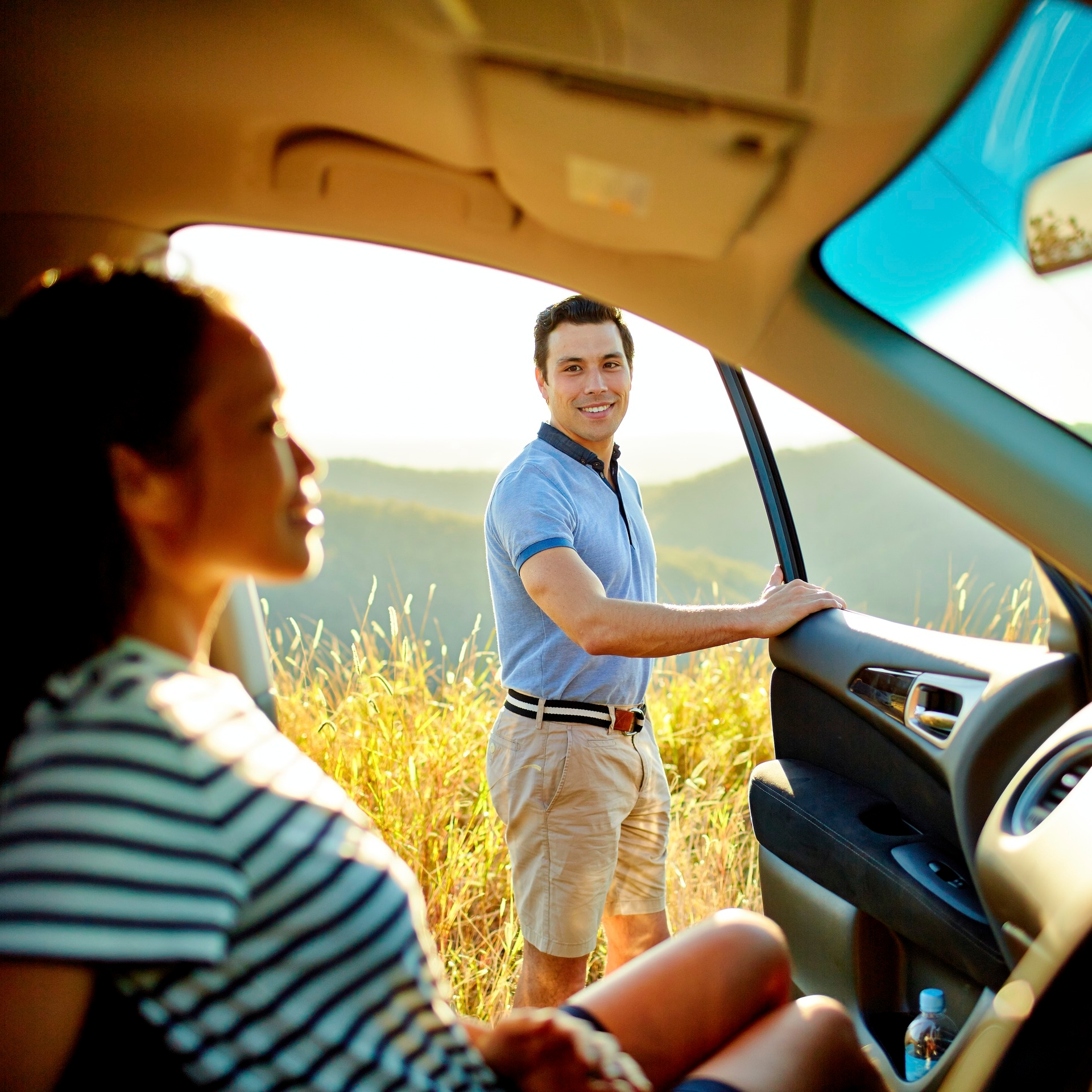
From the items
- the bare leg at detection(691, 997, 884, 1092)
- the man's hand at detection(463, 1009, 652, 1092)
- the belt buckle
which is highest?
the belt buckle

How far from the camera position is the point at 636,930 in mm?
2482

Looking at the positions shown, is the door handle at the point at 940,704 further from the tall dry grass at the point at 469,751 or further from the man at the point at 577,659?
the tall dry grass at the point at 469,751

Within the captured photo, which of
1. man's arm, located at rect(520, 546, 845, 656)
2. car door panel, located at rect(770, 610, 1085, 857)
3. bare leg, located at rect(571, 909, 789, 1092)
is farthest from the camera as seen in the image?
man's arm, located at rect(520, 546, 845, 656)

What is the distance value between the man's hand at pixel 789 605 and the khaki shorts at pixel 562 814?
1.55ft

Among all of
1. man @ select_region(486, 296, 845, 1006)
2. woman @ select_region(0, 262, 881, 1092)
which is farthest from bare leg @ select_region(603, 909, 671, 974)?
woman @ select_region(0, 262, 881, 1092)

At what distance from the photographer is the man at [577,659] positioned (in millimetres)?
2070

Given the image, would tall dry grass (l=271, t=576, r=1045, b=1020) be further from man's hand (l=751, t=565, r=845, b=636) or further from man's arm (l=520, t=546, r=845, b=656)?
man's arm (l=520, t=546, r=845, b=656)

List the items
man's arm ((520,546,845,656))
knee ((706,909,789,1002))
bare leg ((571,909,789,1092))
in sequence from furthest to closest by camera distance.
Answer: man's arm ((520,546,845,656)) → knee ((706,909,789,1002)) → bare leg ((571,909,789,1092))

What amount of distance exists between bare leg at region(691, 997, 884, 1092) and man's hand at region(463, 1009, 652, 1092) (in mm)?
135

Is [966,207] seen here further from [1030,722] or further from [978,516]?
[1030,722]

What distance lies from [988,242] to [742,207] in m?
0.43

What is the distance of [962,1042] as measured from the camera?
5.34ft

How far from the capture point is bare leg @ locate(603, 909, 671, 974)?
8.14 feet

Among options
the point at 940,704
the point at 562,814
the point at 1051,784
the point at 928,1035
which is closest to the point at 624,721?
the point at 562,814
